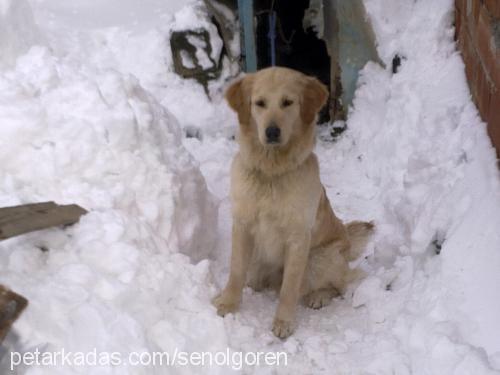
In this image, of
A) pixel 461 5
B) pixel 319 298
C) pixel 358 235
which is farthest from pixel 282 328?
pixel 461 5

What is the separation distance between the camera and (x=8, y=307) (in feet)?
6.44

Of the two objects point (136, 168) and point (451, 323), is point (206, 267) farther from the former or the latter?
point (451, 323)

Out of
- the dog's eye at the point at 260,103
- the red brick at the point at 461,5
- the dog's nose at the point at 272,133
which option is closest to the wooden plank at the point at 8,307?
the dog's nose at the point at 272,133

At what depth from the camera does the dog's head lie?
2.78 m

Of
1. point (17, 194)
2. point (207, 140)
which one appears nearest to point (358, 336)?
point (17, 194)

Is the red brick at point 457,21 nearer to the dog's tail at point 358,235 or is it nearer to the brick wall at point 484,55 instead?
the brick wall at point 484,55

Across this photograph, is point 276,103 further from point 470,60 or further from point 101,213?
point 470,60

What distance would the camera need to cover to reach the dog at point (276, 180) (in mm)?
2834

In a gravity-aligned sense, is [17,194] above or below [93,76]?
below

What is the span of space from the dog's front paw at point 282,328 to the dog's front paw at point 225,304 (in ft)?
0.79

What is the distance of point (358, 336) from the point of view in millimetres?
2869

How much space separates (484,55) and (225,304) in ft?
6.61

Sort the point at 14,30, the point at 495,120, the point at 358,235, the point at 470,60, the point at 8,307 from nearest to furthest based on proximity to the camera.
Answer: the point at 8,307, the point at 495,120, the point at 470,60, the point at 358,235, the point at 14,30

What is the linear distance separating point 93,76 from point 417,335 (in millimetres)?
2561
